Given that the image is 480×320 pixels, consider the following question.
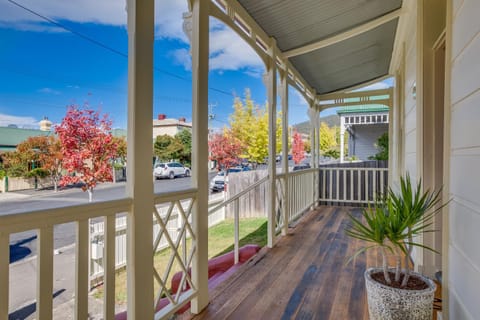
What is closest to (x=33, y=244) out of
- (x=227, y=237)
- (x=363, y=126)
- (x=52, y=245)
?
(x=52, y=245)

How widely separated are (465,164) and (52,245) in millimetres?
1890

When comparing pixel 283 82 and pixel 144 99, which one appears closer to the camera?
pixel 144 99

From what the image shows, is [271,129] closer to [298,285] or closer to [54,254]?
[298,285]

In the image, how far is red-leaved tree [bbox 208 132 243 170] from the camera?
5.51 m

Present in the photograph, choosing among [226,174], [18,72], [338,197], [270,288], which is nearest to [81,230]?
[18,72]

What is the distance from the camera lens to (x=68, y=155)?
1246 millimetres

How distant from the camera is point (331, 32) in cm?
374

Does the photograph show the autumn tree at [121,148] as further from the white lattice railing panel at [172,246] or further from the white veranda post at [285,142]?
the white veranda post at [285,142]

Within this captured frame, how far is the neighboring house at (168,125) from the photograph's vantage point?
1.86m

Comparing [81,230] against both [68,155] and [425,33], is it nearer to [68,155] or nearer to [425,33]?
[68,155]

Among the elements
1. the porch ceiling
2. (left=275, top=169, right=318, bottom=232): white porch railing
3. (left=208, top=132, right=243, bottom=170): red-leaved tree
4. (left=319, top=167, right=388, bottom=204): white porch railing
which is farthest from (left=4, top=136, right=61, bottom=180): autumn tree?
(left=319, top=167, right=388, bottom=204): white porch railing

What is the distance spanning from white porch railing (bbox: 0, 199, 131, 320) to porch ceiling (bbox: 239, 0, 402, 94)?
7.57 feet

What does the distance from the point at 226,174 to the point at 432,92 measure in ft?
14.5

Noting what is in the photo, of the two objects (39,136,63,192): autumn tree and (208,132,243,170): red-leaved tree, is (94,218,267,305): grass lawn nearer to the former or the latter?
(208,132,243,170): red-leaved tree
